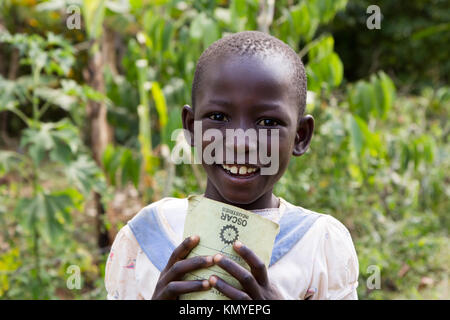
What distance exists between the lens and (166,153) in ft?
8.18

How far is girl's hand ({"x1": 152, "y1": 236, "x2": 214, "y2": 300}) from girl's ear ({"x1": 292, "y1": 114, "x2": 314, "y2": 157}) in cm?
33

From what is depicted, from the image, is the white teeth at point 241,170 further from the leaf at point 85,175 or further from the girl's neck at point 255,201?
the leaf at point 85,175

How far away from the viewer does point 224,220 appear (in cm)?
90

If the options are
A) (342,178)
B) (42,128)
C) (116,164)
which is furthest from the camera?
(342,178)

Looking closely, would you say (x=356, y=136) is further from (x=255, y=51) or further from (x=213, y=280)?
(x=213, y=280)

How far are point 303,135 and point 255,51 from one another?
24 cm

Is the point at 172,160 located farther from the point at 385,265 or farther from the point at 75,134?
the point at 385,265

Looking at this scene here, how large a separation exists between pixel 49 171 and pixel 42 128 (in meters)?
3.67

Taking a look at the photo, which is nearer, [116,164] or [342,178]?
[116,164]

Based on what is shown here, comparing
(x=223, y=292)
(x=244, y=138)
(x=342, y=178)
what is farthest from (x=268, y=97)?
(x=342, y=178)

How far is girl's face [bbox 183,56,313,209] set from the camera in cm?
94

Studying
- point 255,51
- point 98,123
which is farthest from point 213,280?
point 98,123

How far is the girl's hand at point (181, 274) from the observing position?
87 centimetres

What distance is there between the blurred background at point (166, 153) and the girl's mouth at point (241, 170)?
1151 mm
